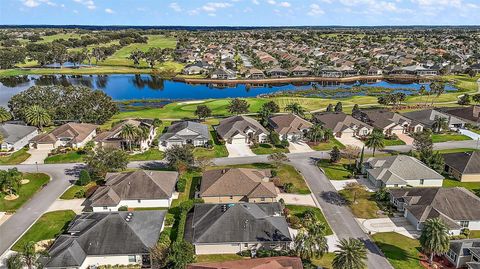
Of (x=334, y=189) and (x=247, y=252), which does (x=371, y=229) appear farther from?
(x=247, y=252)

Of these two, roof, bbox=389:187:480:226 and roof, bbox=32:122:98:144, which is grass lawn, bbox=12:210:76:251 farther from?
roof, bbox=389:187:480:226

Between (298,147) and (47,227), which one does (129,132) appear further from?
(298,147)

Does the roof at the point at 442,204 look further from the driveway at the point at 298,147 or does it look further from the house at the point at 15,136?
the house at the point at 15,136

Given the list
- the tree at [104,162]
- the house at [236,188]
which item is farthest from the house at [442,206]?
the tree at [104,162]

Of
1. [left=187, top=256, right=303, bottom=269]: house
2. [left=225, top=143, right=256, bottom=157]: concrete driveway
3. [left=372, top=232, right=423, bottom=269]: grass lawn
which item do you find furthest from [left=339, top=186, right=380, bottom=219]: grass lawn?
[left=225, top=143, right=256, bottom=157]: concrete driveway

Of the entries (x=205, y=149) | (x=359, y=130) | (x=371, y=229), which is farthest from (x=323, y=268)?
(x=359, y=130)

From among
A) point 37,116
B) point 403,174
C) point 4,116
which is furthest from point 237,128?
point 4,116

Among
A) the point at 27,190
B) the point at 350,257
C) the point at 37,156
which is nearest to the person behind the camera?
the point at 350,257
